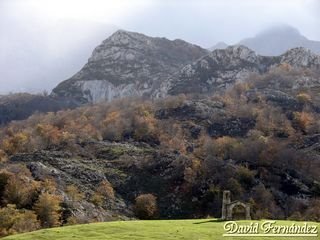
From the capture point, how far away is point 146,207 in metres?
118

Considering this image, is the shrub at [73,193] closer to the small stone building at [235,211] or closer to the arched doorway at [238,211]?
the small stone building at [235,211]

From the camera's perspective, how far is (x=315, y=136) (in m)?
168

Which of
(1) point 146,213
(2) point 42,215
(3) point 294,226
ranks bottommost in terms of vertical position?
(1) point 146,213

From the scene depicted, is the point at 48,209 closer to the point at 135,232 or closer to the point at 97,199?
the point at 97,199

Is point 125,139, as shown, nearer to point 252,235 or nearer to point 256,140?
point 256,140

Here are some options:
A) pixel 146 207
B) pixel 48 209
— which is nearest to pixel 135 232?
pixel 48 209

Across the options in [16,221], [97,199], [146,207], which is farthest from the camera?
[146,207]

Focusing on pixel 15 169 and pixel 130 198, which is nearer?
pixel 15 169

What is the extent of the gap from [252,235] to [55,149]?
13428 centimetres

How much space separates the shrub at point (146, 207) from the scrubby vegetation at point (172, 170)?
228 mm

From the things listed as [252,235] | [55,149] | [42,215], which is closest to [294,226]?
[252,235]

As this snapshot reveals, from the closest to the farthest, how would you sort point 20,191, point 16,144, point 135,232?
point 135,232
point 20,191
point 16,144

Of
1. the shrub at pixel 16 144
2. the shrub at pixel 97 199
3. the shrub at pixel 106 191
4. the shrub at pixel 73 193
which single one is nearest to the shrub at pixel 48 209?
the shrub at pixel 73 193

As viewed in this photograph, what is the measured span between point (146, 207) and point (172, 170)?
87.9ft
